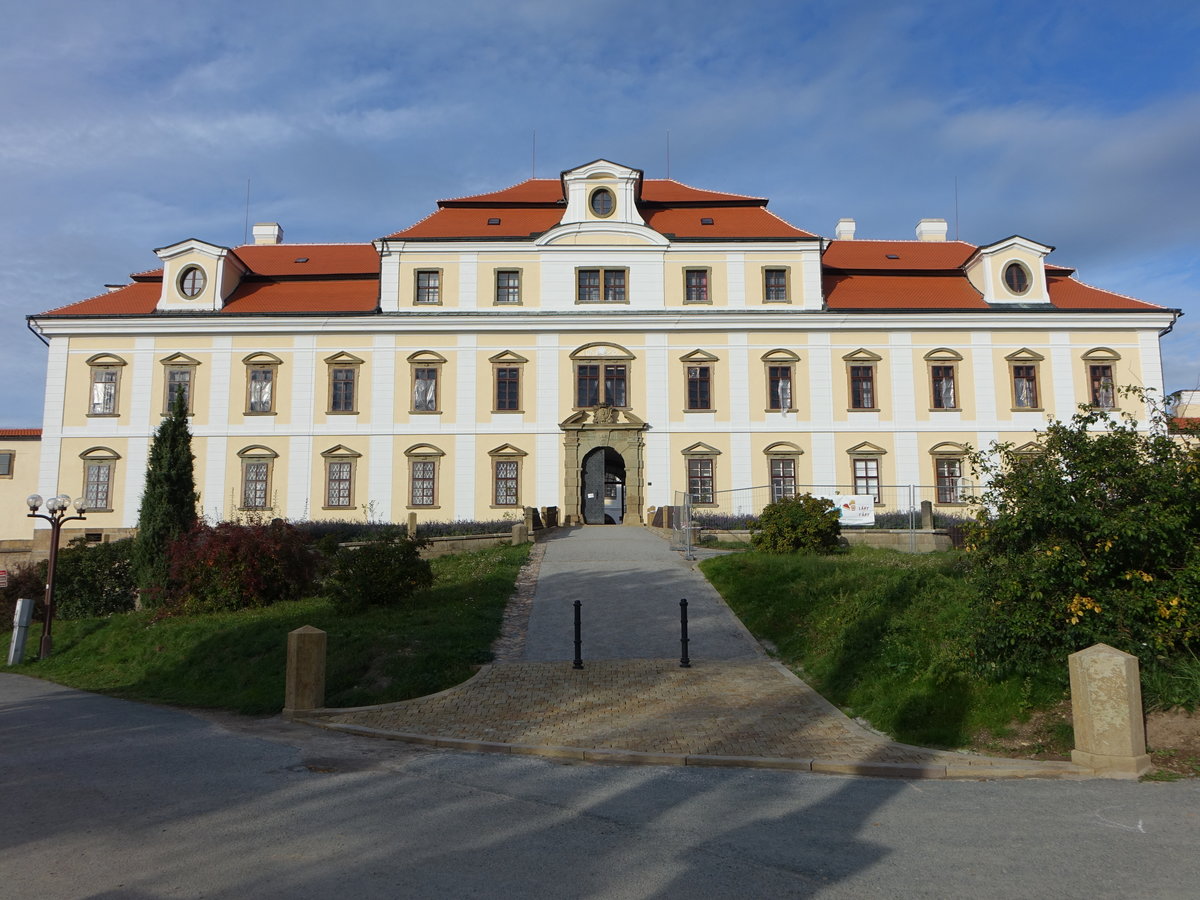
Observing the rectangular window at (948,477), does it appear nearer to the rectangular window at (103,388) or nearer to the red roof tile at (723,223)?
the red roof tile at (723,223)

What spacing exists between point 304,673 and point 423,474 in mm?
22674

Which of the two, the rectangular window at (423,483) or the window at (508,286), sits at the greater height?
the window at (508,286)

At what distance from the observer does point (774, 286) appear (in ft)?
116

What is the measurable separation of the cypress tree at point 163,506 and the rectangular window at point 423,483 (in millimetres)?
10988

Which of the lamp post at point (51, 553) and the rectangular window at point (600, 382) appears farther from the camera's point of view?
the rectangular window at point (600, 382)

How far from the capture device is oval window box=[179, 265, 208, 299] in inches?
1397

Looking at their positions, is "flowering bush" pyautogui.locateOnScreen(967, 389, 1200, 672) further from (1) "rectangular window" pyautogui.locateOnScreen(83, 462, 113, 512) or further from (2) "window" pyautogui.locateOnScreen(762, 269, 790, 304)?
(1) "rectangular window" pyautogui.locateOnScreen(83, 462, 113, 512)

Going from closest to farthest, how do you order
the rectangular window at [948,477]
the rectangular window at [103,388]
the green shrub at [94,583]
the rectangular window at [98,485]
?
the green shrub at [94,583] < the rectangular window at [948,477] < the rectangular window at [98,485] < the rectangular window at [103,388]

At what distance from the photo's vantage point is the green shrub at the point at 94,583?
24.4m

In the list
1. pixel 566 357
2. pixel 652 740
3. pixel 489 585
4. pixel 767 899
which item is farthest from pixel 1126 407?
pixel 767 899

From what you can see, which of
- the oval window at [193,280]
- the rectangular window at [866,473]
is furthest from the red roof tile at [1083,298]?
the oval window at [193,280]

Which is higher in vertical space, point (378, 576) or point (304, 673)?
point (378, 576)

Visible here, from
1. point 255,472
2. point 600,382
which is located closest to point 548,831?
point 600,382

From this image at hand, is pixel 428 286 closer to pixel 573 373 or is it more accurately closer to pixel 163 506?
pixel 573 373
